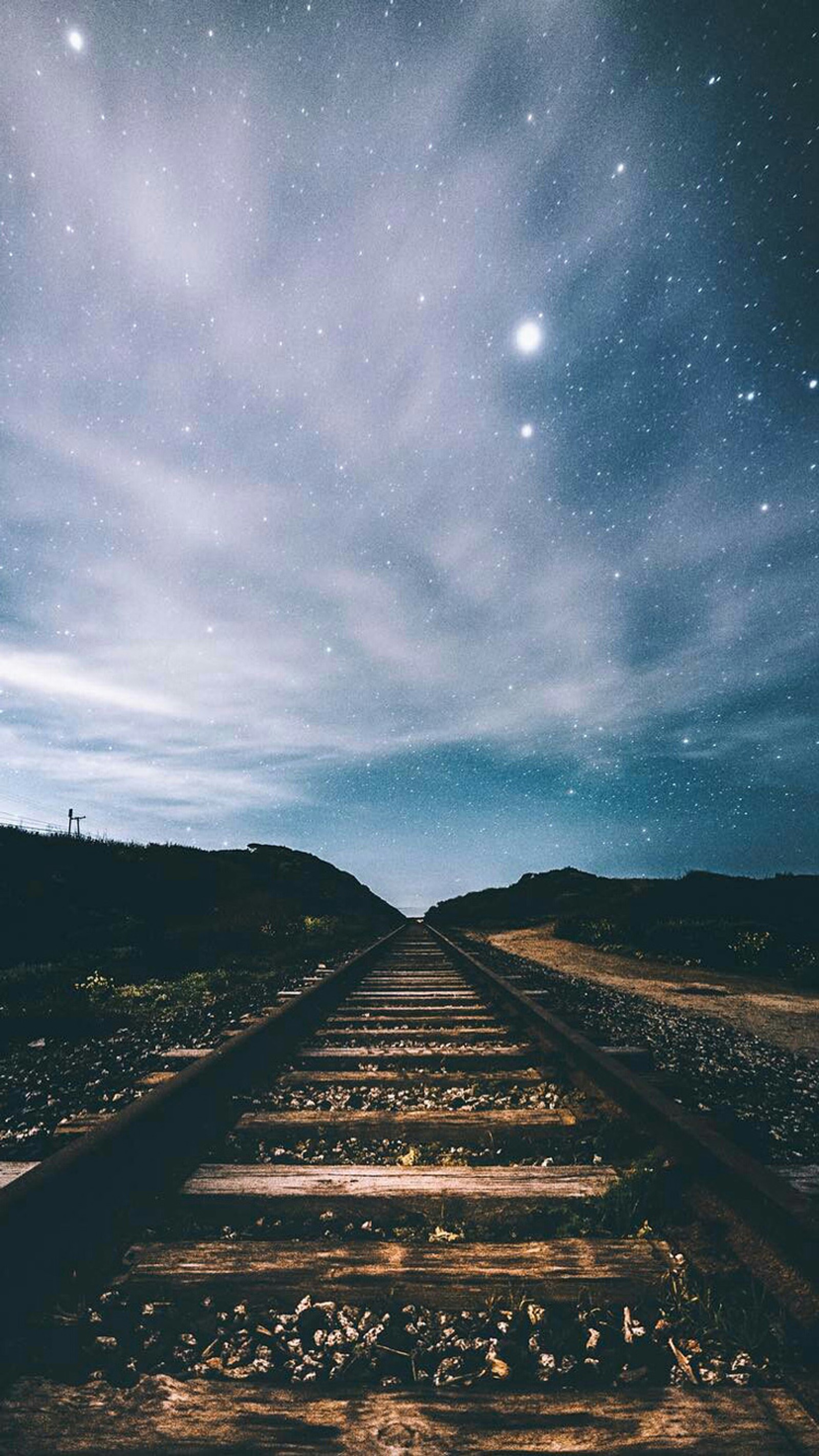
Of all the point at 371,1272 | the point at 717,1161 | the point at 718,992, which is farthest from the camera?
the point at 718,992

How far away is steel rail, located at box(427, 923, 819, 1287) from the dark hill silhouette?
7749 millimetres

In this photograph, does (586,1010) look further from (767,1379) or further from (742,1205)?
(767,1379)

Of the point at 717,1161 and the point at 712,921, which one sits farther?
the point at 712,921

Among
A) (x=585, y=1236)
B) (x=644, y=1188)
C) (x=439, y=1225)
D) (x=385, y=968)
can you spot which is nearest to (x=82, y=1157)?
(x=439, y=1225)

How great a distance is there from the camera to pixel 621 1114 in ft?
8.61

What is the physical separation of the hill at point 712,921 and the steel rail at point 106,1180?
10.4 meters

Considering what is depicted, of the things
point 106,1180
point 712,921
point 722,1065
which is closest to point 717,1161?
point 106,1180

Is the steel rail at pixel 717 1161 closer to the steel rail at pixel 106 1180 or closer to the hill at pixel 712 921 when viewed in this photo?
the steel rail at pixel 106 1180

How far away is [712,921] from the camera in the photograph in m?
17.0

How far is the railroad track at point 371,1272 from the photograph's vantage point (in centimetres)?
119

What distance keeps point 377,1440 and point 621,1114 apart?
1.78 metres

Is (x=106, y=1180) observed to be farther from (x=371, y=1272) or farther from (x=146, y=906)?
(x=146, y=906)

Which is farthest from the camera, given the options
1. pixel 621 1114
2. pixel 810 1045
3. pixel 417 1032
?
pixel 810 1045

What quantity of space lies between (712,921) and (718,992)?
347 inches
